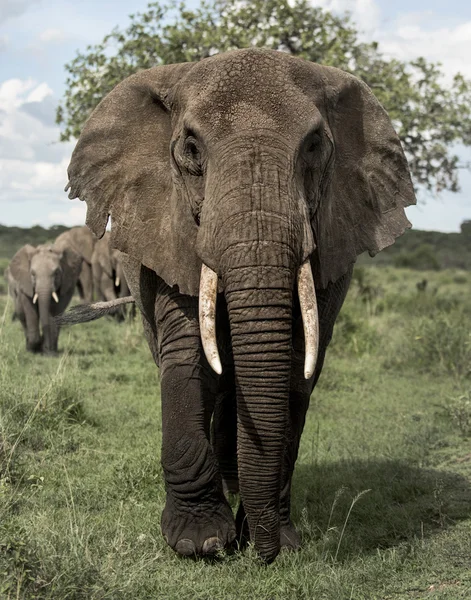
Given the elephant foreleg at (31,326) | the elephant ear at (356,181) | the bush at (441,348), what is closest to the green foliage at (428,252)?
the elephant foreleg at (31,326)

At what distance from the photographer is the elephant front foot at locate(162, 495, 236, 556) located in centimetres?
496

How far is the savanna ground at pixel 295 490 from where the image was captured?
4.48 metres

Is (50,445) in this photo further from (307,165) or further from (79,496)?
(307,165)

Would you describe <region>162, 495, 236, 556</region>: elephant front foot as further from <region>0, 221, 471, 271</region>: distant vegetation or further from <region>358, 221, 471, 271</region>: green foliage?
<region>0, 221, 471, 271</region>: distant vegetation

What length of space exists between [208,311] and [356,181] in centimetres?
155

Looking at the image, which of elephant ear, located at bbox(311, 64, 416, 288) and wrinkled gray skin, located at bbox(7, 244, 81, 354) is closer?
elephant ear, located at bbox(311, 64, 416, 288)

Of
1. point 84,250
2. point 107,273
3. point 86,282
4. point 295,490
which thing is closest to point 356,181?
point 295,490

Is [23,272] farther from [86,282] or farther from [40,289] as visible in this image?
[86,282]

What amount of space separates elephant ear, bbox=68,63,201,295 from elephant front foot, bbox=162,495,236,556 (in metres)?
1.20

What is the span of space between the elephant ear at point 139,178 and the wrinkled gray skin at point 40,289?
8.85 m

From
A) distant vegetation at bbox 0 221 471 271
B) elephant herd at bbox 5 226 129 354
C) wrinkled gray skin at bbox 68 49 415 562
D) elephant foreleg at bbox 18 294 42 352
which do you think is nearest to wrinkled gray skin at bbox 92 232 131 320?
elephant herd at bbox 5 226 129 354

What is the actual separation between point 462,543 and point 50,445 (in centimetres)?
341

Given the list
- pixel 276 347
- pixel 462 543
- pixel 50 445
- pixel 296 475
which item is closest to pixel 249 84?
pixel 276 347

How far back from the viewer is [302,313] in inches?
171
